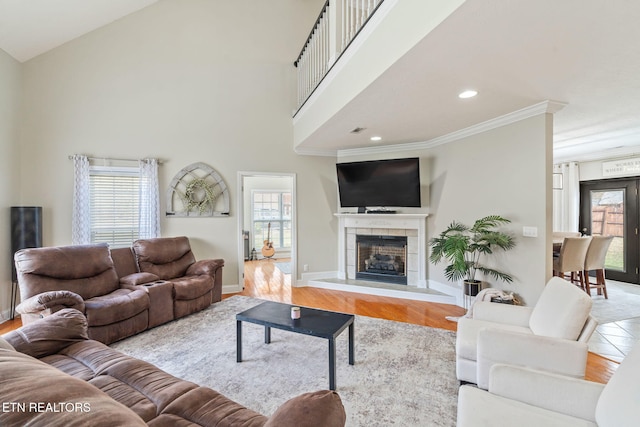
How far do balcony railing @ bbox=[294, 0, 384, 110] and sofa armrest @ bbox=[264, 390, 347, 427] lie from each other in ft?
8.86

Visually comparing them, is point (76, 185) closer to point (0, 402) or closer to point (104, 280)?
point (104, 280)

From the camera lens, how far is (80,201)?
4.16 metres

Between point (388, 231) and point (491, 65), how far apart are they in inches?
131

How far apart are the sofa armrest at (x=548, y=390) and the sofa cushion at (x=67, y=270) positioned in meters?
3.94

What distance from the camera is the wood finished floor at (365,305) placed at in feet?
9.34

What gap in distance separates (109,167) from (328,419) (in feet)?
15.9

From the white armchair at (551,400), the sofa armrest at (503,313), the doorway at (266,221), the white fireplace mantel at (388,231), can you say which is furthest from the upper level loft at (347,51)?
the doorway at (266,221)

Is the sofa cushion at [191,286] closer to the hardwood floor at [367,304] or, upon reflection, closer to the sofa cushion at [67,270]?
the sofa cushion at [67,270]

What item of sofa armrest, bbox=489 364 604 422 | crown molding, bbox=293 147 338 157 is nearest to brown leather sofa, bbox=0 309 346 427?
sofa armrest, bbox=489 364 604 422

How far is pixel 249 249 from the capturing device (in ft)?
26.8

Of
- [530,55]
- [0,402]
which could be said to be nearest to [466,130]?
[530,55]

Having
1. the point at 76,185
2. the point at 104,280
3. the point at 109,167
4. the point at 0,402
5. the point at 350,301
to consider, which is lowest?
the point at 350,301

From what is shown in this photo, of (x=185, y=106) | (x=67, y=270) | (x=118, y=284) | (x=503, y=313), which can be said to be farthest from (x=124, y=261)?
(x=503, y=313)

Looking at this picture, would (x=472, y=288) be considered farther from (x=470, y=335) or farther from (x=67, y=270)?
(x=67, y=270)
